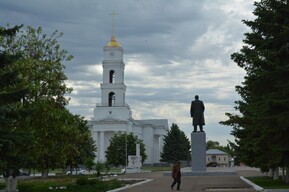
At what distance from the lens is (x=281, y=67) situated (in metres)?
20.9

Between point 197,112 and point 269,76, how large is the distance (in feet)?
57.4

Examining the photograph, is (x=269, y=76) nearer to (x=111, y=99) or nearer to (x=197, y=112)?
(x=197, y=112)

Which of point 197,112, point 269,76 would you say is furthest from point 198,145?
point 269,76

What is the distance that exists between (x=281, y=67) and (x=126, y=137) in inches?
2518

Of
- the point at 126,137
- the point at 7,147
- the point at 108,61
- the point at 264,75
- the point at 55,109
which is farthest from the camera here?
the point at 108,61

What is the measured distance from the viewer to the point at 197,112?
39031mm

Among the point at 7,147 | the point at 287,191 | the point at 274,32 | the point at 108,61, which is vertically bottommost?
the point at 287,191

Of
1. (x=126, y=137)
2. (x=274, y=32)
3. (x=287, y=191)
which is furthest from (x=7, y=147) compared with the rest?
(x=126, y=137)

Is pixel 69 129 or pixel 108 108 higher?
pixel 108 108

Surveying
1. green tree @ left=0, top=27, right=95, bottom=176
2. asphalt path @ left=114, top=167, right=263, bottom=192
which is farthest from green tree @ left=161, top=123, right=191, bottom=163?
green tree @ left=0, top=27, right=95, bottom=176

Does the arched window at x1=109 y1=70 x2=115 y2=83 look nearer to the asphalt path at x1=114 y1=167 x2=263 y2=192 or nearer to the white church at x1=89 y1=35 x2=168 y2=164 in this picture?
the white church at x1=89 y1=35 x2=168 y2=164

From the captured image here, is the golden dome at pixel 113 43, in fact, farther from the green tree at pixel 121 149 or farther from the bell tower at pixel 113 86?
the green tree at pixel 121 149

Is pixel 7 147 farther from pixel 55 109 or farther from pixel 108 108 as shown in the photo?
pixel 108 108

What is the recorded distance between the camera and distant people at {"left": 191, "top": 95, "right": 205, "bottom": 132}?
38.6 m
